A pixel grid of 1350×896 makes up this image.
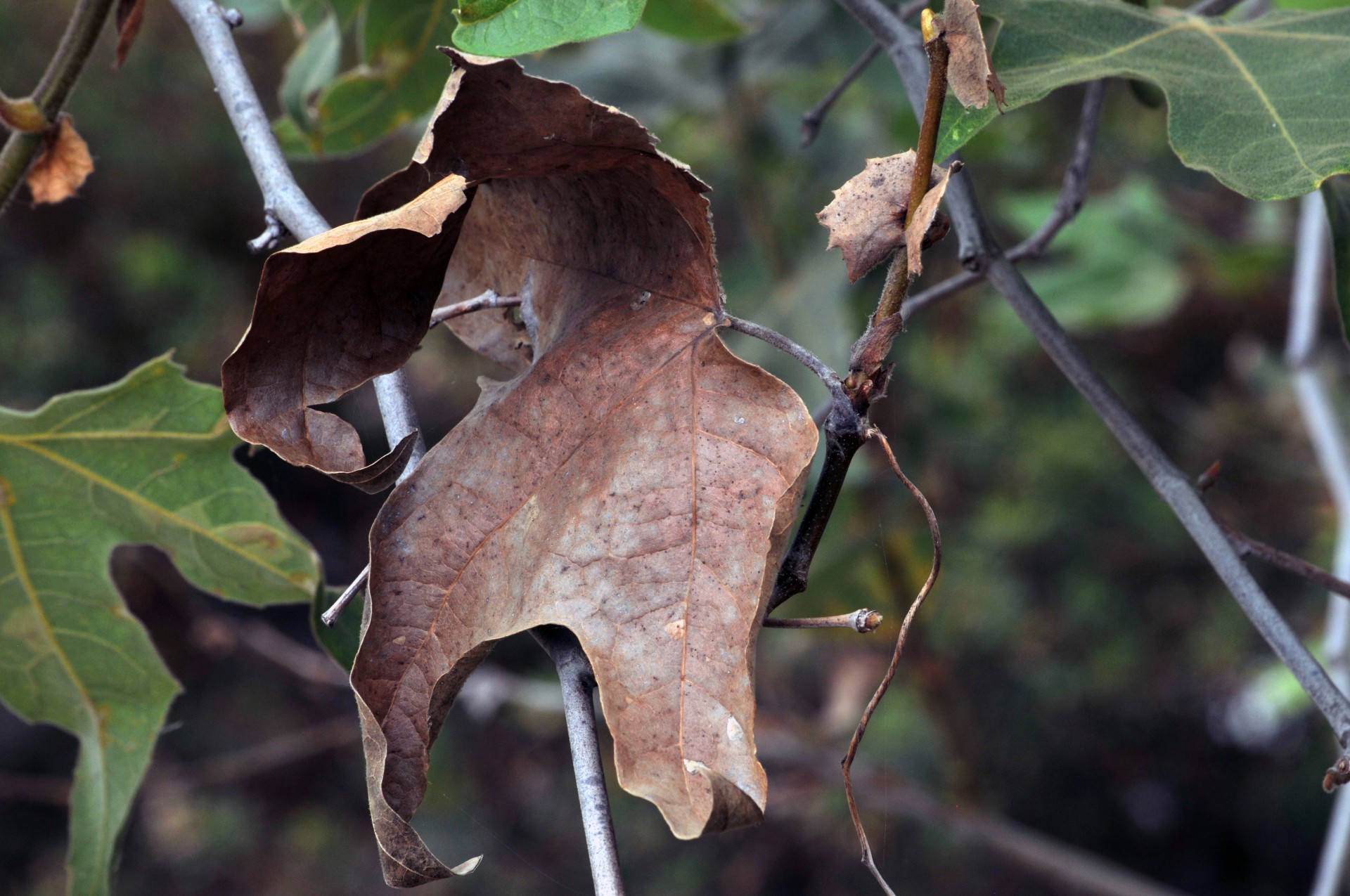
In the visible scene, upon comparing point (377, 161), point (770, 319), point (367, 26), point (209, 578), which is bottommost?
point (377, 161)

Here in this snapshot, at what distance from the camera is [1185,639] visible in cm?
195

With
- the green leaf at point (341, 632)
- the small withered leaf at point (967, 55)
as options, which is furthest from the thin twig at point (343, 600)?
the small withered leaf at point (967, 55)

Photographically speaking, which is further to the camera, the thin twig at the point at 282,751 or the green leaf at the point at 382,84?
the thin twig at the point at 282,751

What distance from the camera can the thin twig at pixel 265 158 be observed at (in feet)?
1.12

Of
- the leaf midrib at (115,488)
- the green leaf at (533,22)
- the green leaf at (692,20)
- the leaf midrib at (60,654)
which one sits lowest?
the leaf midrib at (60,654)

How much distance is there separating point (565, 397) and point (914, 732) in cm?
164

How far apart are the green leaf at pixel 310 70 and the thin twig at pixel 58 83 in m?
0.20

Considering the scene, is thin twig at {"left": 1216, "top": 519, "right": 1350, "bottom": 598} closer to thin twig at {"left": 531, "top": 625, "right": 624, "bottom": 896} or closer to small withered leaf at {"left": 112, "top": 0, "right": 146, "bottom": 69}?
thin twig at {"left": 531, "top": 625, "right": 624, "bottom": 896}

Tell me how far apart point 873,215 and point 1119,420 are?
166 mm

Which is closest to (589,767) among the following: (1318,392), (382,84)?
(382,84)

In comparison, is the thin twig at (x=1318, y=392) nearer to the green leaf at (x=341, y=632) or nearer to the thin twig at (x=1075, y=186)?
the thin twig at (x=1075, y=186)

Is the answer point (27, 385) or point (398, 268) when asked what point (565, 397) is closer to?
point (398, 268)

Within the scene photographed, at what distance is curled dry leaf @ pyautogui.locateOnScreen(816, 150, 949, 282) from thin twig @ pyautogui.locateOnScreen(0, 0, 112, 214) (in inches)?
14.2

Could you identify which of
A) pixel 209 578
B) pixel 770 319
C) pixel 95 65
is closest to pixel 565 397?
pixel 209 578
